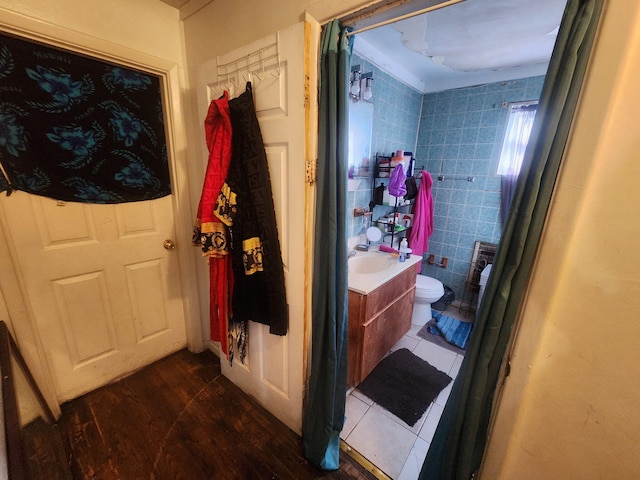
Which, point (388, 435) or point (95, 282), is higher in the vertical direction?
point (95, 282)

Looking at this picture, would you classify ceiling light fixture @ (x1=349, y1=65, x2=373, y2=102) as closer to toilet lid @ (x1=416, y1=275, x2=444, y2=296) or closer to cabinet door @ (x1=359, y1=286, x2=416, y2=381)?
cabinet door @ (x1=359, y1=286, x2=416, y2=381)

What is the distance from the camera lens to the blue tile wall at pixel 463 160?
93.7 inches

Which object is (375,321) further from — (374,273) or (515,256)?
(515,256)

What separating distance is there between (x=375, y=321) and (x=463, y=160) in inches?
77.4

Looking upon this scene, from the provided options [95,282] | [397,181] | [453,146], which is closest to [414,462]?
[397,181]

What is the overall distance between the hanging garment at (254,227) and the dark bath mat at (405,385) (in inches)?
37.8

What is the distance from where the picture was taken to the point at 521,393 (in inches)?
29.1

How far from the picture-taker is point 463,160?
259 cm

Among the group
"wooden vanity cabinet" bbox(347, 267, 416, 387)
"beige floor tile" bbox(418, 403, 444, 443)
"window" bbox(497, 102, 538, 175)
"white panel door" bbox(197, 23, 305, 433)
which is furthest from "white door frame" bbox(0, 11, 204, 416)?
"window" bbox(497, 102, 538, 175)

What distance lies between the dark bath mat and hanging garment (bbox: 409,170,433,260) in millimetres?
1130

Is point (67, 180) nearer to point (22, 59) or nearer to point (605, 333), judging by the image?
point (22, 59)

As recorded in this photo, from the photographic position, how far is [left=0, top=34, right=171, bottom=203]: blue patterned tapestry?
1.18 m

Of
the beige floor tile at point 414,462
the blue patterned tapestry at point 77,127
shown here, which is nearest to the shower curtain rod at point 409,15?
the blue patterned tapestry at point 77,127

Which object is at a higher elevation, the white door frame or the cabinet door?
the white door frame
